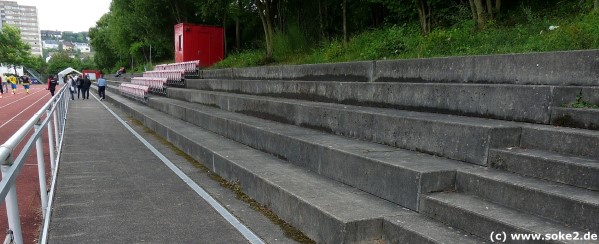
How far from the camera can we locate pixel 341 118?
5.78 metres

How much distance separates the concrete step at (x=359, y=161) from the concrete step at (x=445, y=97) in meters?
0.89

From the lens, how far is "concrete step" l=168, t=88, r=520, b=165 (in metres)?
3.64

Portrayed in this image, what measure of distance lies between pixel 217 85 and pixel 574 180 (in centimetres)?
1096

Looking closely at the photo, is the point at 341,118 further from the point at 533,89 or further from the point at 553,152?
the point at 553,152

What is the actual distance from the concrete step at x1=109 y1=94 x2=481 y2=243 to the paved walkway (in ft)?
1.96

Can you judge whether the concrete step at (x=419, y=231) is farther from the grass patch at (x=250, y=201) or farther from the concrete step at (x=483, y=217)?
the grass patch at (x=250, y=201)

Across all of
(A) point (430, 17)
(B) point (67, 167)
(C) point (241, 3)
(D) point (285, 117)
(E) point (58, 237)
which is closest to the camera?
(E) point (58, 237)

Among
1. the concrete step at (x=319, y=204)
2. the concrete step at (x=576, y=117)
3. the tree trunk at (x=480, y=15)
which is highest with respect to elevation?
the tree trunk at (x=480, y=15)

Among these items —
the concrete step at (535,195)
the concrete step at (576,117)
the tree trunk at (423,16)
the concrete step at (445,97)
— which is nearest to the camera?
the concrete step at (535,195)

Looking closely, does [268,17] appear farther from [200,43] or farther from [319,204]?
[319,204]

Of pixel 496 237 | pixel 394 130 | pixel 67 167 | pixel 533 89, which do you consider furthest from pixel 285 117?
pixel 496 237

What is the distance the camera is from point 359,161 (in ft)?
13.8

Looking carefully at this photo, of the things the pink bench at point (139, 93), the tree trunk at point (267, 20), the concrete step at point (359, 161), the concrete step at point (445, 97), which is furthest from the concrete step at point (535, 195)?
the pink bench at point (139, 93)

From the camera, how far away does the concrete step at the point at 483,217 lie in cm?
265
